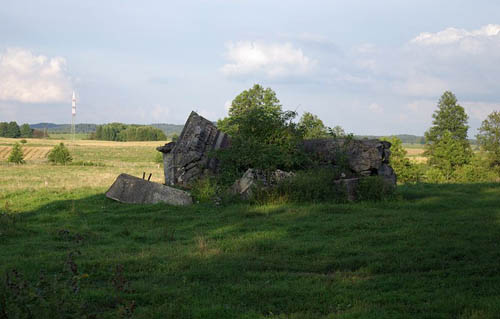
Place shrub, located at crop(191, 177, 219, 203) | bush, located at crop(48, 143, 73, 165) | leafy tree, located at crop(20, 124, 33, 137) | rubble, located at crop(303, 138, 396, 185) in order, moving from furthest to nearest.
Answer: leafy tree, located at crop(20, 124, 33, 137) → bush, located at crop(48, 143, 73, 165) → rubble, located at crop(303, 138, 396, 185) → shrub, located at crop(191, 177, 219, 203)

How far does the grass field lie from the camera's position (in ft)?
20.7

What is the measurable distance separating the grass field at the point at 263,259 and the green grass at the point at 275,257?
29 mm

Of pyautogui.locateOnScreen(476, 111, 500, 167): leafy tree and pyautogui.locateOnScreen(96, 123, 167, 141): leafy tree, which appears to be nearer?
pyautogui.locateOnScreen(476, 111, 500, 167): leafy tree

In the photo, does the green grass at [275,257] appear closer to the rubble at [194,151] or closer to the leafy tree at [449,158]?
the rubble at [194,151]

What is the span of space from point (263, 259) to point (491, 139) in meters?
55.8

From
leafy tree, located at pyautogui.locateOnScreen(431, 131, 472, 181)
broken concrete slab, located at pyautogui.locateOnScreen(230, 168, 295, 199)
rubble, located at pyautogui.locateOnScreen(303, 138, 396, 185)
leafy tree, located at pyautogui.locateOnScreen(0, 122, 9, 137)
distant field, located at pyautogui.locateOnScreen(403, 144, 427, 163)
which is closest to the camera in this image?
broken concrete slab, located at pyautogui.locateOnScreen(230, 168, 295, 199)

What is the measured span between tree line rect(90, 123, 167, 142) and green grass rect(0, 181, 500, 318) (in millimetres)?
136687

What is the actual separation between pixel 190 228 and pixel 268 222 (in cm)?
209

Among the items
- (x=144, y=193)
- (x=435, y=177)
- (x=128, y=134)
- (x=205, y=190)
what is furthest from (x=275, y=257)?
(x=128, y=134)

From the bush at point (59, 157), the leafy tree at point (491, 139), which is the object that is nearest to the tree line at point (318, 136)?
the leafy tree at point (491, 139)

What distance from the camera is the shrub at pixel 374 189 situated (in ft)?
52.7

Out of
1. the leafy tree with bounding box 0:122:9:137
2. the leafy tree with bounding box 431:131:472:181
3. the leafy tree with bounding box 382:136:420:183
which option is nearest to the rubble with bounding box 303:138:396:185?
the leafy tree with bounding box 382:136:420:183

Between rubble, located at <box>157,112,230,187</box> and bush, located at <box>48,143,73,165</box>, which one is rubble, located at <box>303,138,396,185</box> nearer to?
rubble, located at <box>157,112,230,187</box>

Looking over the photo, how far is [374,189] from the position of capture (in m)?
16.2
